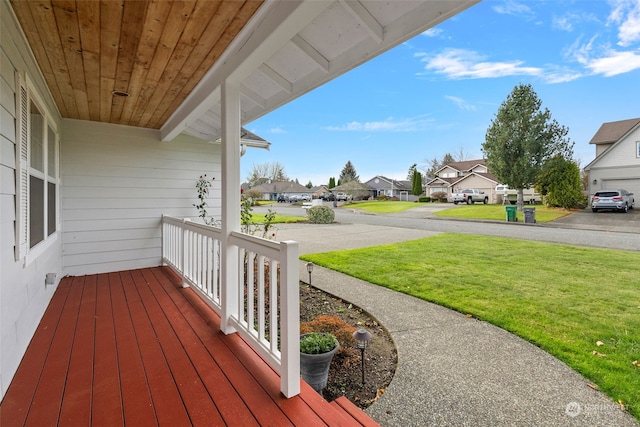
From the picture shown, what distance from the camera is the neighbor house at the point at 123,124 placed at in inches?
68.7

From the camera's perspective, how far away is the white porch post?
260cm

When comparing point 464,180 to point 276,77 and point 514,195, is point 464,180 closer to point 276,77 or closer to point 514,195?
point 514,195

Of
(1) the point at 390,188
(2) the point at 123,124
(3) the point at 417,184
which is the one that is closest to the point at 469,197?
(3) the point at 417,184

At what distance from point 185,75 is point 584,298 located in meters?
5.57

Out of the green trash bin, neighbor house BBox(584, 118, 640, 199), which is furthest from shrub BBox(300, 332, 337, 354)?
neighbor house BBox(584, 118, 640, 199)

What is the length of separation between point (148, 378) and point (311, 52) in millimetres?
2527

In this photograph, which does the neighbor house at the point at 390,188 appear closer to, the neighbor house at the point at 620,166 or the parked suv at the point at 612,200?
the neighbor house at the point at 620,166

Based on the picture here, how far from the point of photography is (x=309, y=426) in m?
1.49

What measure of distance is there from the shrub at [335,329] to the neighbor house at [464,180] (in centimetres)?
2626

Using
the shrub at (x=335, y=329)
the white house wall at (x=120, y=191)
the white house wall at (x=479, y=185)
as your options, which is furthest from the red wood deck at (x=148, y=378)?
the white house wall at (x=479, y=185)

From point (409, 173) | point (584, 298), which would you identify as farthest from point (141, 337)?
point (409, 173)

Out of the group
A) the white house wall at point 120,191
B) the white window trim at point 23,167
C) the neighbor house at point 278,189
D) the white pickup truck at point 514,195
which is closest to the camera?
the white window trim at point 23,167

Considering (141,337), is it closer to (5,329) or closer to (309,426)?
(5,329)

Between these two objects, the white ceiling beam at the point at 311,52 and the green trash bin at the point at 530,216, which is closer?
the white ceiling beam at the point at 311,52
